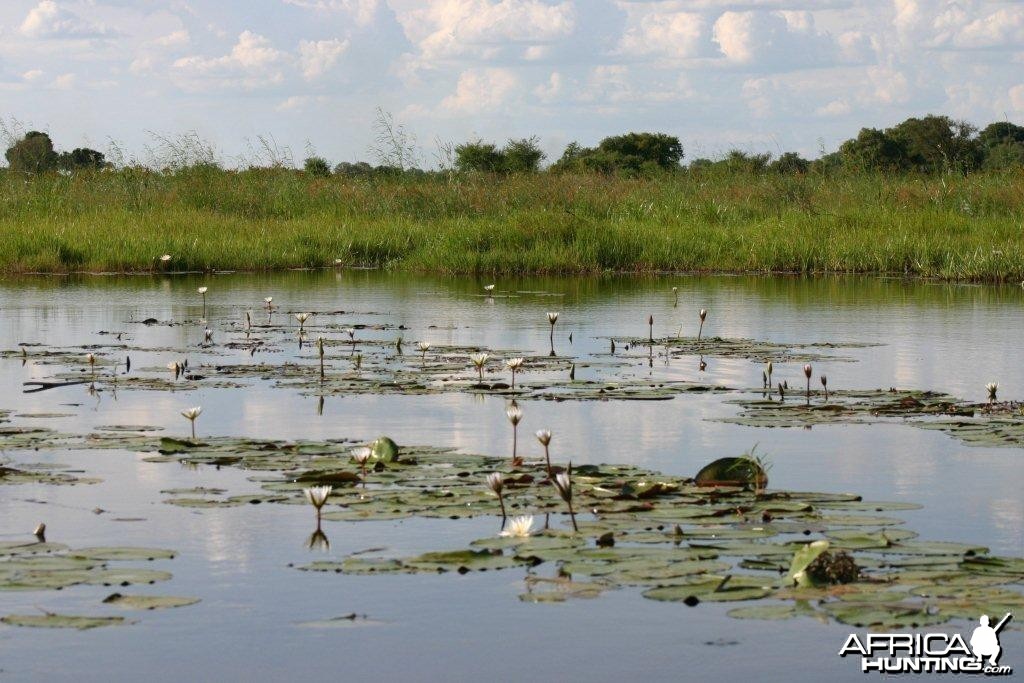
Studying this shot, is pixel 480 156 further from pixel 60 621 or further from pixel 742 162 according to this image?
pixel 60 621

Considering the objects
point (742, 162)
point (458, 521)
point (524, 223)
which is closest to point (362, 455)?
point (458, 521)

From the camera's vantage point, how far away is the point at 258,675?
3.97 metres

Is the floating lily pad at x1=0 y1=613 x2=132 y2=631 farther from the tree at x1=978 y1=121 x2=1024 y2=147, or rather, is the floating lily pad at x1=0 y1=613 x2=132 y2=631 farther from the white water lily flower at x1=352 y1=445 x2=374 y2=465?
the tree at x1=978 y1=121 x2=1024 y2=147

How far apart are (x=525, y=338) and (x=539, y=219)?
35.1 ft

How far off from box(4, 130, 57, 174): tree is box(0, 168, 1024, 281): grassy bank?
9.20ft

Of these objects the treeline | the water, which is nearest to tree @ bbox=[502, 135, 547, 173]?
the treeline

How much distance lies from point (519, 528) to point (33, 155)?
116ft

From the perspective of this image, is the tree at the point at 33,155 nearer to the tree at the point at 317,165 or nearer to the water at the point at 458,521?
the tree at the point at 317,165

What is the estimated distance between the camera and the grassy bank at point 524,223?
2312 centimetres

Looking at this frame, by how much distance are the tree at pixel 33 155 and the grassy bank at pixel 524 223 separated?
281 cm

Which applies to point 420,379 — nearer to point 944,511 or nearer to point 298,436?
point 298,436

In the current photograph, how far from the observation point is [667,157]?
6225 cm

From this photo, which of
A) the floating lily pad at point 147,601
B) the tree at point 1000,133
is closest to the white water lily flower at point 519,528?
the floating lily pad at point 147,601

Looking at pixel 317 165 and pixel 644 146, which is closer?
pixel 317 165
